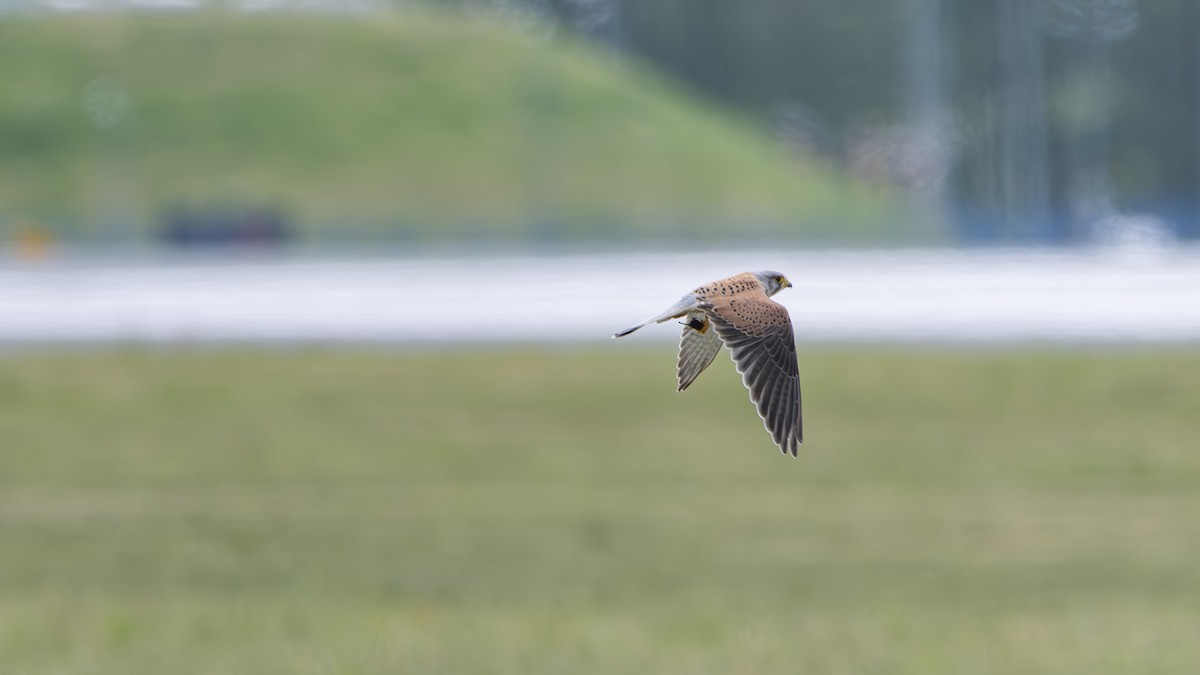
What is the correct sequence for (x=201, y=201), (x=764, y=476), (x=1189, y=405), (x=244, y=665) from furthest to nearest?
(x=201, y=201)
(x=1189, y=405)
(x=764, y=476)
(x=244, y=665)

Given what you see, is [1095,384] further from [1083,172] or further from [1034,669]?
[1083,172]

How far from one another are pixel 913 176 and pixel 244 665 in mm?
60388

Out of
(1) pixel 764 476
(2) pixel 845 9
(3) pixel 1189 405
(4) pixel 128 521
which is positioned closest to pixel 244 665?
(4) pixel 128 521

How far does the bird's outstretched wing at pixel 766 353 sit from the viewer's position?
9.29 ft

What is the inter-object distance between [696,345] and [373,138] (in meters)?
62.9

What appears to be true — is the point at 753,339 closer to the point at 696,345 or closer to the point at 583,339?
the point at 696,345

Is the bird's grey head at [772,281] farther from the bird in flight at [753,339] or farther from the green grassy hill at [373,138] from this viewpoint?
the green grassy hill at [373,138]

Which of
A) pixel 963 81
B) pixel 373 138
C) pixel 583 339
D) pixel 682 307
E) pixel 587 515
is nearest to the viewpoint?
pixel 682 307

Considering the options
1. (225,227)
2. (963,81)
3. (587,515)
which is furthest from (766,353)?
(963,81)

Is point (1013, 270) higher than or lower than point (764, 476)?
higher

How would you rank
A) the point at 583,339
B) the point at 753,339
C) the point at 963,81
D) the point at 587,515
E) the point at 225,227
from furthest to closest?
1. the point at 963,81
2. the point at 225,227
3. the point at 583,339
4. the point at 587,515
5. the point at 753,339

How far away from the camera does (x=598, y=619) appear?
1566cm

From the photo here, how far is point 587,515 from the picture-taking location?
2211 centimetres

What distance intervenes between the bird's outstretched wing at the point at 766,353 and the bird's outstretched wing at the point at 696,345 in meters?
0.02
